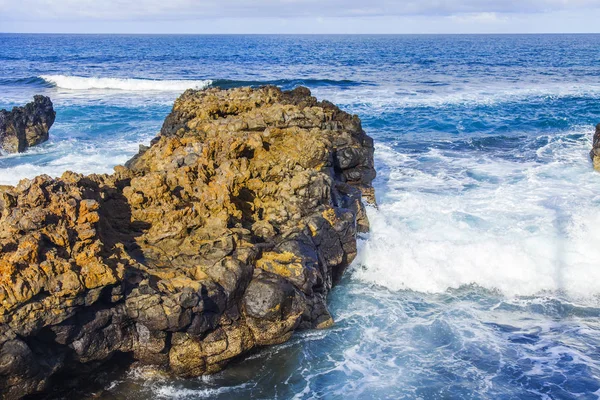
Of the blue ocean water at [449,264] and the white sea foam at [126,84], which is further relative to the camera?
the white sea foam at [126,84]

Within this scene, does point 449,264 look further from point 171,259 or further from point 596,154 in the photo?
point 596,154

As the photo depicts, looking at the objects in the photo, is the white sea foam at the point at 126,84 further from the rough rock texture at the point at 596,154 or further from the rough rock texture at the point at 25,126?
the rough rock texture at the point at 596,154

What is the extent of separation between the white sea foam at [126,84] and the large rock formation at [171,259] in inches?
1426

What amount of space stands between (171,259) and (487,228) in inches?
358

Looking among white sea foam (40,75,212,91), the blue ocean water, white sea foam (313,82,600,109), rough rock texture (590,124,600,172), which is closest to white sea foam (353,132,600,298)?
the blue ocean water

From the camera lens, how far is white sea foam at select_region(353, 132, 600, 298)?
11883mm

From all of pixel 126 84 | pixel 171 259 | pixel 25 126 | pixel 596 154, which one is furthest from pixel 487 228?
pixel 126 84

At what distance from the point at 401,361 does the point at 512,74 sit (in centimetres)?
5073

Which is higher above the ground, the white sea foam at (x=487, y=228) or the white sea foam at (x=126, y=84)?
the white sea foam at (x=126, y=84)

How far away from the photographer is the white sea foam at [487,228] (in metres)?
11.9

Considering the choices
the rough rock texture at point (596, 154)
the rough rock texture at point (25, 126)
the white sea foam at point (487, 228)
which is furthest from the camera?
the rough rock texture at point (25, 126)

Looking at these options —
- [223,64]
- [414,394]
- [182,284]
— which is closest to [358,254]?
[414,394]

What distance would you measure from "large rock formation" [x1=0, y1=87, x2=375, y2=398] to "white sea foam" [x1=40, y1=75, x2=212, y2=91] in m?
36.2

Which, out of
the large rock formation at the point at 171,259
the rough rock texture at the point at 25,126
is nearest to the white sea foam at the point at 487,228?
the large rock formation at the point at 171,259
